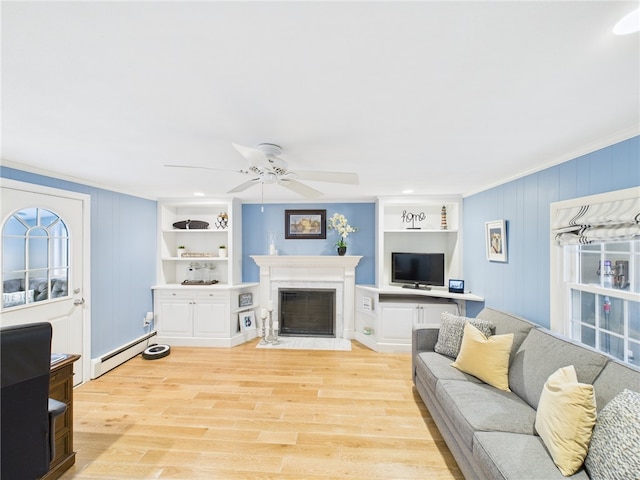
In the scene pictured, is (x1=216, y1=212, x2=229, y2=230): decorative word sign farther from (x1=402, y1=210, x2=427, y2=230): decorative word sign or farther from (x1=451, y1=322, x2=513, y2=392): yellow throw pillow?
(x1=451, y1=322, x2=513, y2=392): yellow throw pillow

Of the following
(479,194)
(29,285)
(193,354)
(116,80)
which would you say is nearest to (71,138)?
(116,80)

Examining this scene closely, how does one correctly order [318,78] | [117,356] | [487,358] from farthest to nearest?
[117,356] < [487,358] < [318,78]

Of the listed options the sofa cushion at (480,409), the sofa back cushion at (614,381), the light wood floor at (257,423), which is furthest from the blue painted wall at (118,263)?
the sofa back cushion at (614,381)

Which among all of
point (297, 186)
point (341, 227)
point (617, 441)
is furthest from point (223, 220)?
point (617, 441)

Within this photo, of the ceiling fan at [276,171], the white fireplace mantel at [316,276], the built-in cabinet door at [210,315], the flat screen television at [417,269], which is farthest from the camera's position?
the white fireplace mantel at [316,276]

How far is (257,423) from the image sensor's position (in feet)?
7.80

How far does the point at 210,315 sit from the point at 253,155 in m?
3.30

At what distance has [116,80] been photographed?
1181 mm

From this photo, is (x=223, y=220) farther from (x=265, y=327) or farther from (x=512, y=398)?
(x=512, y=398)

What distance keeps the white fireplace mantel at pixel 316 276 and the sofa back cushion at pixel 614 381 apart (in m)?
3.00

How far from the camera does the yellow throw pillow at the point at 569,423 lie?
1.31 metres

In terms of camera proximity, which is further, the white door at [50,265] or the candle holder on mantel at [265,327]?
the candle holder on mantel at [265,327]

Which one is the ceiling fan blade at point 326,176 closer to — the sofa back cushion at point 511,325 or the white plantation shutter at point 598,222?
the white plantation shutter at point 598,222

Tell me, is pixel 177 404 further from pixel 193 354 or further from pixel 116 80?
pixel 116 80
